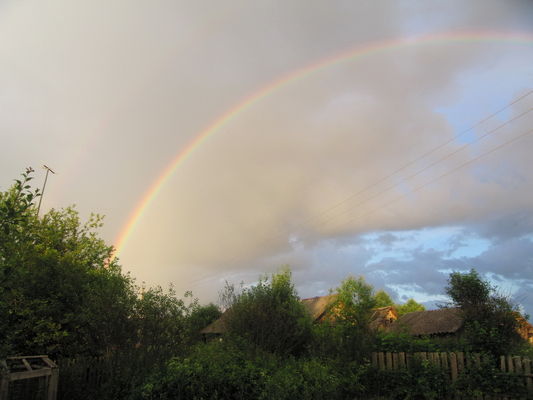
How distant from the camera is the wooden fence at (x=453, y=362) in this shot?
30.7ft

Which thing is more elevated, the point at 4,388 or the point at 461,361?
the point at 461,361

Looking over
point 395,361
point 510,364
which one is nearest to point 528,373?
point 510,364

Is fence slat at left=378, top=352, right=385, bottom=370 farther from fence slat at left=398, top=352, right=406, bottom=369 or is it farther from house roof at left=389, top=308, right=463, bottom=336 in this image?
house roof at left=389, top=308, right=463, bottom=336

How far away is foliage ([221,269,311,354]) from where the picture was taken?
17.6 metres

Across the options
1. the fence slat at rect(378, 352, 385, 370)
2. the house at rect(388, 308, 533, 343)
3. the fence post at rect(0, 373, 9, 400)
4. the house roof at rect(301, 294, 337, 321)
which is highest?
the house roof at rect(301, 294, 337, 321)

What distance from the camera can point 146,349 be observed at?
1146 cm

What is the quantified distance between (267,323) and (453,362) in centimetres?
922

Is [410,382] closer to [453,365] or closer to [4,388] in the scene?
[453,365]

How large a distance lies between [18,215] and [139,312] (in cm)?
819

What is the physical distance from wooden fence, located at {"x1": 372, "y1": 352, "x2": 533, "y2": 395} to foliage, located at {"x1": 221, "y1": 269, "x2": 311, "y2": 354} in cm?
597

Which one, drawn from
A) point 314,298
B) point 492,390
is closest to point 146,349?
point 492,390

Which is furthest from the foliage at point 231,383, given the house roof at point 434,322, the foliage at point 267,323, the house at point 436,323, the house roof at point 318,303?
the house roof at point 318,303

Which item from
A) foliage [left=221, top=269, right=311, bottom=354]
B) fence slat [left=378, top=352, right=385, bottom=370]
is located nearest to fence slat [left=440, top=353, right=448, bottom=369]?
fence slat [left=378, top=352, right=385, bottom=370]

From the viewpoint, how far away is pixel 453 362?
411 inches
